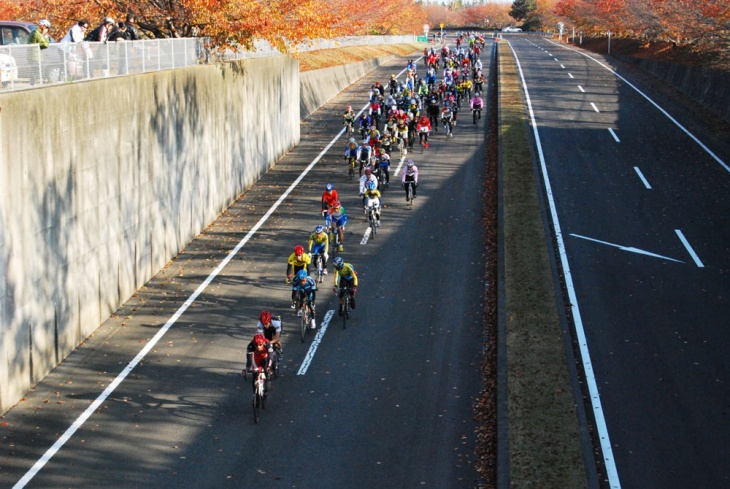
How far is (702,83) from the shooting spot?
49875mm

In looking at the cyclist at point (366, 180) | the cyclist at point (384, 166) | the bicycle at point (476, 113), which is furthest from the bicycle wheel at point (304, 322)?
the bicycle at point (476, 113)

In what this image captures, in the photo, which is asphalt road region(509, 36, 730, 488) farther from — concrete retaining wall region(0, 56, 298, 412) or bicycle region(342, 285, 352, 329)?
concrete retaining wall region(0, 56, 298, 412)

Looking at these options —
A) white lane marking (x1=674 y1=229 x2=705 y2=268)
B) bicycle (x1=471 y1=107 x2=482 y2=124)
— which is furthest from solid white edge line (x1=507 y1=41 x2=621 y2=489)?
bicycle (x1=471 y1=107 x2=482 y2=124)

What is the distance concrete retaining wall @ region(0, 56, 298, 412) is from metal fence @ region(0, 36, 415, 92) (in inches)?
17.9

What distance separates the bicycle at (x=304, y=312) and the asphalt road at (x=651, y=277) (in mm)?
5618

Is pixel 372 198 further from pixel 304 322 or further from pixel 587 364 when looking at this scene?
pixel 587 364

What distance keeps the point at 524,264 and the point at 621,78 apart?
43.0 metres

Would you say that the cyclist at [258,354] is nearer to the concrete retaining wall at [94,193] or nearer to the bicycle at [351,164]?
the concrete retaining wall at [94,193]

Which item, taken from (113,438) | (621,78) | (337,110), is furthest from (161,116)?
(621,78)

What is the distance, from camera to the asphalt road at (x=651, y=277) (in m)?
14.6

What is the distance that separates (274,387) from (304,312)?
2449mm

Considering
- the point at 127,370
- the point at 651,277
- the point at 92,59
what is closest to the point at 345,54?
the point at 92,59

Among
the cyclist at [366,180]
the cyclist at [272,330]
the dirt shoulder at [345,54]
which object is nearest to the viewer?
the cyclist at [272,330]

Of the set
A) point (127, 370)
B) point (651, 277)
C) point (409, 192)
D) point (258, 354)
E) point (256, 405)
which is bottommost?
point (127, 370)
